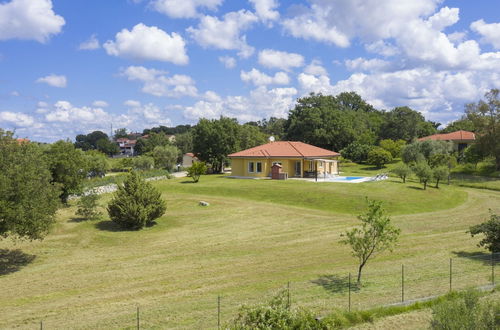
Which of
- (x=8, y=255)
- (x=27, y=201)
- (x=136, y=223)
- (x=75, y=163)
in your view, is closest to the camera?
(x=27, y=201)

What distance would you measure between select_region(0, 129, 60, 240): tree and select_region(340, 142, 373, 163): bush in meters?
59.8

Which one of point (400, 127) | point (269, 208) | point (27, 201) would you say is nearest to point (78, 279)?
point (27, 201)

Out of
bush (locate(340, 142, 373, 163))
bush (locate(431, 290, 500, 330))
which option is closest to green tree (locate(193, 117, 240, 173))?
bush (locate(340, 142, 373, 163))

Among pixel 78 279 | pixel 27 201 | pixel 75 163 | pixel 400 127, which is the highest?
pixel 400 127

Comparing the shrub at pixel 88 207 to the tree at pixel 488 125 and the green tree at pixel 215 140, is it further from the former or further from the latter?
the tree at pixel 488 125

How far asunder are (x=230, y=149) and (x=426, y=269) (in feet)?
140

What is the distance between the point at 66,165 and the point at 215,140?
86.9 ft

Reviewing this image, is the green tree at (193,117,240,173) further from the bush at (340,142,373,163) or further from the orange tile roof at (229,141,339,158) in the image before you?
the bush at (340,142,373,163)

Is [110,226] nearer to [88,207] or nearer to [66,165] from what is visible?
[88,207]

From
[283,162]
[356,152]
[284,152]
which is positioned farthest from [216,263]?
[356,152]

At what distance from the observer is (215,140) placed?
188 feet

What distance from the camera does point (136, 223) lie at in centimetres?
2702

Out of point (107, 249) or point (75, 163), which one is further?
point (75, 163)

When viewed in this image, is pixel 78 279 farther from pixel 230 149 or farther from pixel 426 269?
pixel 230 149
